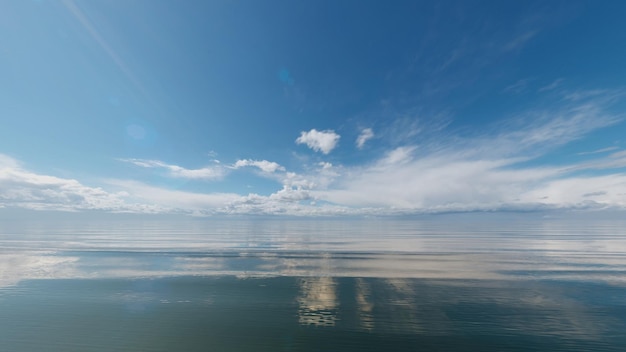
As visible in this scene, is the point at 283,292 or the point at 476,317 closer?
the point at 476,317

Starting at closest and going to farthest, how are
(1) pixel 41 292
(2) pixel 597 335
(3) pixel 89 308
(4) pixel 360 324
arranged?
(2) pixel 597 335 < (4) pixel 360 324 < (3) pixel 89 308 < (1) pixel 41 292

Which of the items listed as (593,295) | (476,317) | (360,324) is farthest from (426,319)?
(593,295)

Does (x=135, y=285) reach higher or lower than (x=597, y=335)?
higher

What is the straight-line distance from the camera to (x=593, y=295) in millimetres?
25156

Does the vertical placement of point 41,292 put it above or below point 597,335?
above

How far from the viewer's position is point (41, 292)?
26562 mm

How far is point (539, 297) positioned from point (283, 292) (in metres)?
23.3

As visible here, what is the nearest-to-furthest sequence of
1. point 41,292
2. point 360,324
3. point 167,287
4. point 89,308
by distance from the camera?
point 360,324
point 89,308
point 41,292
point 167,287

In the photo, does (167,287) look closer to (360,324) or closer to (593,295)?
(360,324)

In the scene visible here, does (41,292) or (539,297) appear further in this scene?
(41,292)

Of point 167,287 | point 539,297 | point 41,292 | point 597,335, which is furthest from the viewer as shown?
point 167,287

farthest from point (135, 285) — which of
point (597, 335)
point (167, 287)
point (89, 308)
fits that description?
point (597, 335)

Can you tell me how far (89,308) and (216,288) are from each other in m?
10.1

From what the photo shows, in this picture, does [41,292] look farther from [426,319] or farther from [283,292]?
[426,319]
